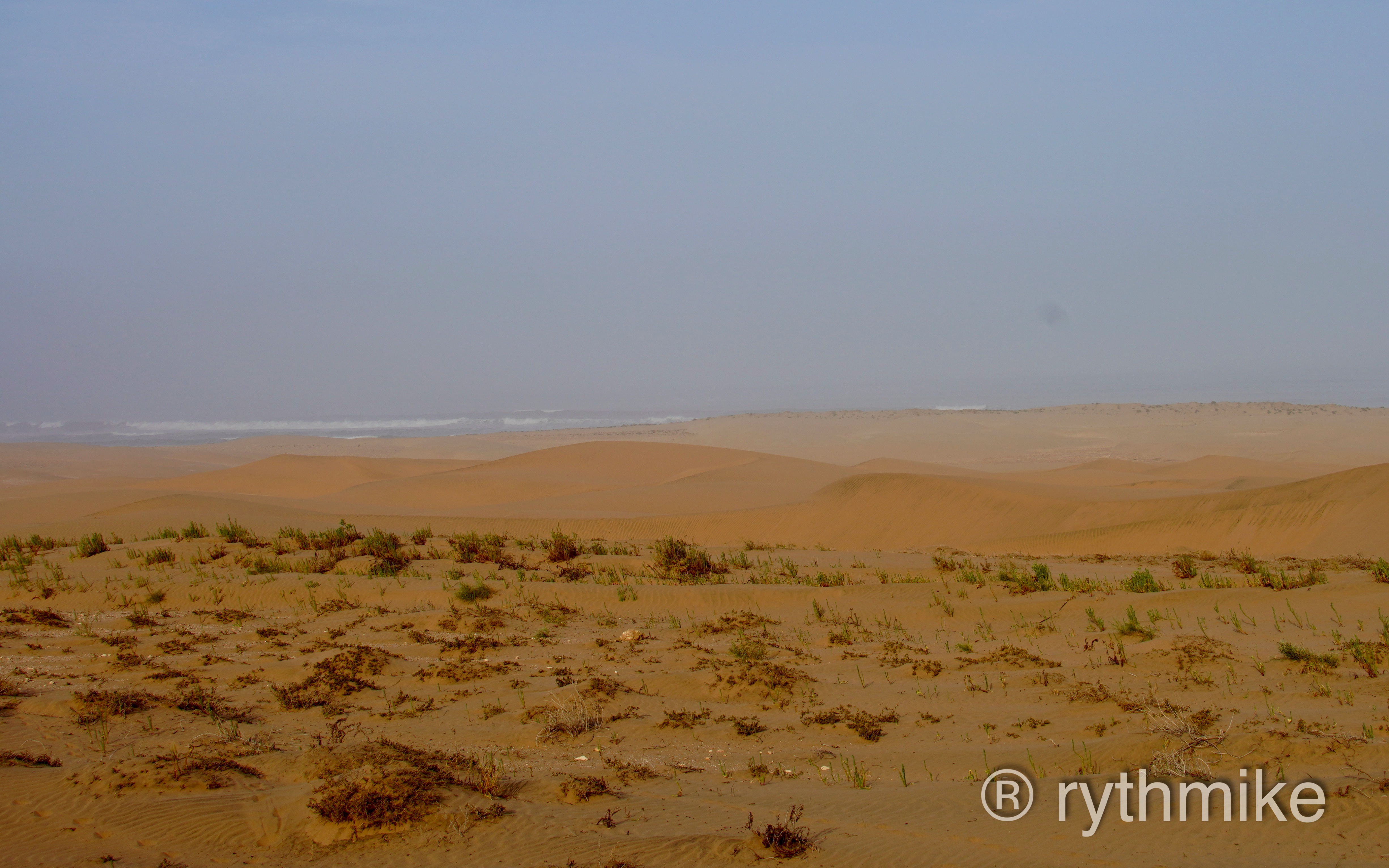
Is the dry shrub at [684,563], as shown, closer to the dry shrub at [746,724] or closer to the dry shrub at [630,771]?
the dry shrub at [746,724]

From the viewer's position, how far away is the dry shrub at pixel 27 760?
4.34m

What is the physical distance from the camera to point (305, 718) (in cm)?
590

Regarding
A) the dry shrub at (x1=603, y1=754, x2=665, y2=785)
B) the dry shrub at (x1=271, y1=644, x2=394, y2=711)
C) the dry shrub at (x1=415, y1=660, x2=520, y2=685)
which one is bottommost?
the dry shrub at (x1=415, y1=660, x2=520, y2=685)

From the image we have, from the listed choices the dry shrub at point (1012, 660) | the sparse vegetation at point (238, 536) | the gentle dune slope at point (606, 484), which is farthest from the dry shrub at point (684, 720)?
the gentle dune slope at point (606, 484)

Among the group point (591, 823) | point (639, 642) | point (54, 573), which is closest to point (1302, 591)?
point (639, 642)

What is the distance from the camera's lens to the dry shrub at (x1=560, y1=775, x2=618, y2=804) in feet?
13.9

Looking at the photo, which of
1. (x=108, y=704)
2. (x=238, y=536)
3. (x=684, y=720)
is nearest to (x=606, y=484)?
(x=238, y=536)

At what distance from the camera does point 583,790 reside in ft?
14.0

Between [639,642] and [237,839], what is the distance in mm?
4838

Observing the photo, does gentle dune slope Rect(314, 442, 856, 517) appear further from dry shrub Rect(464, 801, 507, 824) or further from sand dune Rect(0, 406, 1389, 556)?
dry shrub Rect(464, 801, 507, 824)

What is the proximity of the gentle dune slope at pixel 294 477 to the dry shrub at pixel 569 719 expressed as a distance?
30.9 m

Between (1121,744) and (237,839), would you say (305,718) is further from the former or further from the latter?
(1121,744)

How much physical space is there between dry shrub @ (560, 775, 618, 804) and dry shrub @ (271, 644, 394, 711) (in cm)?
261

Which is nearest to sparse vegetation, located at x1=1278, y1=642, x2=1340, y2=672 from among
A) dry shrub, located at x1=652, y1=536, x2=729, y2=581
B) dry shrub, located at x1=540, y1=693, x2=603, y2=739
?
dry shrub, located at x1=540, y1=693, x2=603, y2=739
